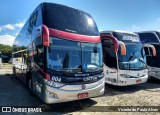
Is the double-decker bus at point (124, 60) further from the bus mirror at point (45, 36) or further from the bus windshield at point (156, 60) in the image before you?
the bus mirror at point (45, 36)

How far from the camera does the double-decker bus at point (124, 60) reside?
9.83 meters

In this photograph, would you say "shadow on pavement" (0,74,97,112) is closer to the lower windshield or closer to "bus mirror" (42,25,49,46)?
"bus mirror" (42,25,49,46)

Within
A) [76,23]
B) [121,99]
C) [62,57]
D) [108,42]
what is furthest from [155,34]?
[62,57]

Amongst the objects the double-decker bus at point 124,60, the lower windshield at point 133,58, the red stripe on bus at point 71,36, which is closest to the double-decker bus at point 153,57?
the lower windshield at point 133,58

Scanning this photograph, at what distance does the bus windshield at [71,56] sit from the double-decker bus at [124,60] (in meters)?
2.59

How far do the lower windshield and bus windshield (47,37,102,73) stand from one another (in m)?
2.80

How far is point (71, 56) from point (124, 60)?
4123mm

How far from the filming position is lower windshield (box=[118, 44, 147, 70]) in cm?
990

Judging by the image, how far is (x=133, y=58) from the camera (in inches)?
407

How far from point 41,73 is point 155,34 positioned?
9.02m

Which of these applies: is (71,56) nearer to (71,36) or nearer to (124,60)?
(71,36)

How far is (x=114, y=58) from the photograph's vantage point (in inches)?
393

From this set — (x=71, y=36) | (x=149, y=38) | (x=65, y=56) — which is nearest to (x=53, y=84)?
(x=65, y=56)

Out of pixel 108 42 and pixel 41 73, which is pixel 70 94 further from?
pixel 108 42
